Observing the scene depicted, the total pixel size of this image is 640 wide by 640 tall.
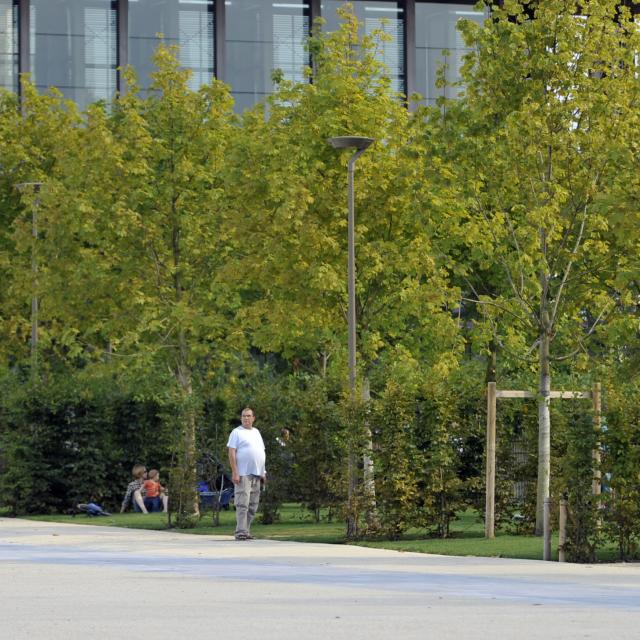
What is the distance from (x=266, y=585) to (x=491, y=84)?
12.5 metres

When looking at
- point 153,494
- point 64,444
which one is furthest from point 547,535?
point 64,444

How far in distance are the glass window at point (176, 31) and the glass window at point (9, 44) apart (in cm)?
403

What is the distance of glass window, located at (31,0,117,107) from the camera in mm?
61906

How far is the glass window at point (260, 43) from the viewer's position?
63.7m

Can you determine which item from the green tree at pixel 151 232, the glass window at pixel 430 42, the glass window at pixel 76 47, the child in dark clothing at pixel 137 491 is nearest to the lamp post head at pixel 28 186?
the green tree at pixel 151 232

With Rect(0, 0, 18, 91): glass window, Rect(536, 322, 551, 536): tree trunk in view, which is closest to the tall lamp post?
Rect(536, 322, 551, 536): tree trunk

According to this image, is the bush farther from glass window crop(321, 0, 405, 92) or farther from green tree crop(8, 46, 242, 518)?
glass window crop(321, 0, 405, 92)

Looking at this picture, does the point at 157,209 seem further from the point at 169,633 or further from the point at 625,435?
the point at 169,633

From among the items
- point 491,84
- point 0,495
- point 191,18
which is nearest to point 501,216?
point 491,84

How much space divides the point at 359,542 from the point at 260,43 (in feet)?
138

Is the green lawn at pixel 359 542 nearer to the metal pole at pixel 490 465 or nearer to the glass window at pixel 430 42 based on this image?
the metal pole at pixel 490 465

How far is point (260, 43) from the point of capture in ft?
211

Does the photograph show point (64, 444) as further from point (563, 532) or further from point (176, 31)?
point (176, 31)

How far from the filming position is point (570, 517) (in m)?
19.8
